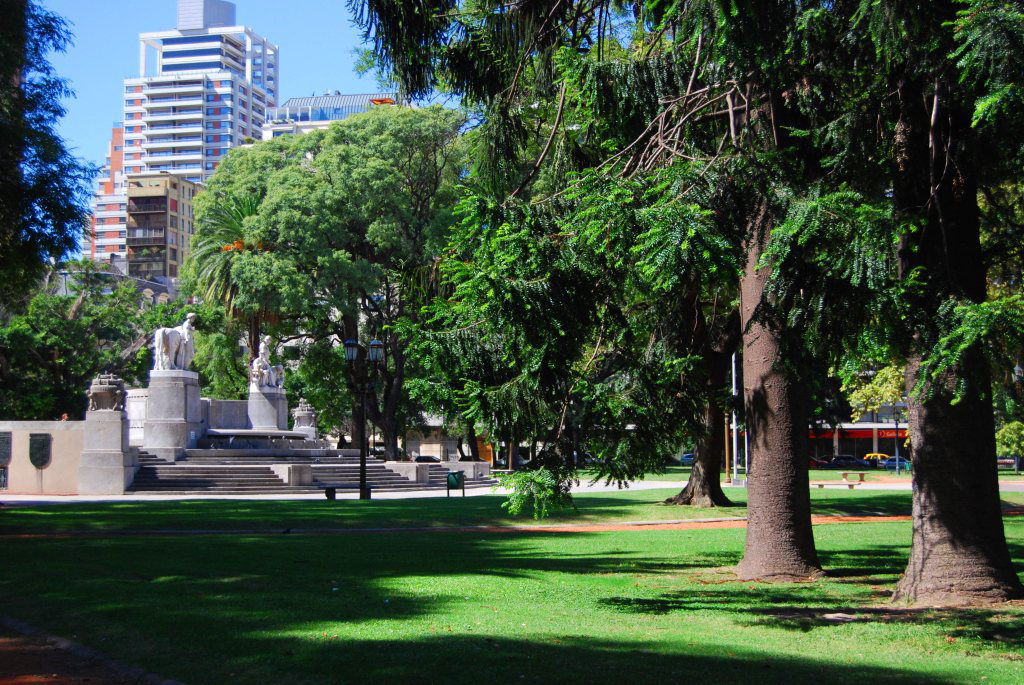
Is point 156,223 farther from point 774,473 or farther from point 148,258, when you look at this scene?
point 774,473

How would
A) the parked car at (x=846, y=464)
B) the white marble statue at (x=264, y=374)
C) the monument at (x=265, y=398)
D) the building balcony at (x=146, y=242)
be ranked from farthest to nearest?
the building balcony at (x=146, y=242), the parked car at (x=846, y=464), the white marble statue at (x=264, y=374), the monument at (x=265, y=398)

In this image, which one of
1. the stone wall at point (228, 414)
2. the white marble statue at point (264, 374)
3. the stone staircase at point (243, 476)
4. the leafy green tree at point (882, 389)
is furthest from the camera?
the white marble statue at point (264, 374)

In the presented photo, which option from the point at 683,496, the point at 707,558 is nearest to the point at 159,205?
the point at 683,496

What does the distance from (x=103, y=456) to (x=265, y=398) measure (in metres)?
12.0

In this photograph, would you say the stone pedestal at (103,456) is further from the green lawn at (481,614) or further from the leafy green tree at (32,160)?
the green lawn at (481,614)

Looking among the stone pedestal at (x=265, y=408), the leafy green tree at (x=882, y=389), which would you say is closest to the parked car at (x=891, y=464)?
the leafy green tree at (x=882, y=389)

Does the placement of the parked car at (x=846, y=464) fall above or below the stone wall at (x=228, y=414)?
below

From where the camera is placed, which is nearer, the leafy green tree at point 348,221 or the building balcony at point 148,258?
the leafy green tree at point 348,221

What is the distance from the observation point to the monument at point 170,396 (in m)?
36.8

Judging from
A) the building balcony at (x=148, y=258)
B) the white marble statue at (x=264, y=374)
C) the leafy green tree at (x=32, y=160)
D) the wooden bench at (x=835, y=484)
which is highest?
the building balcony at (x=148, y=258)

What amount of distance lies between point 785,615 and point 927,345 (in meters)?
3.08

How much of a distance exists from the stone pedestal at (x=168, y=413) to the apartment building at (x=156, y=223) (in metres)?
94.4

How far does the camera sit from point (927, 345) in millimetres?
9180

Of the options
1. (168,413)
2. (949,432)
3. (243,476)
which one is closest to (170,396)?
(168,413)
